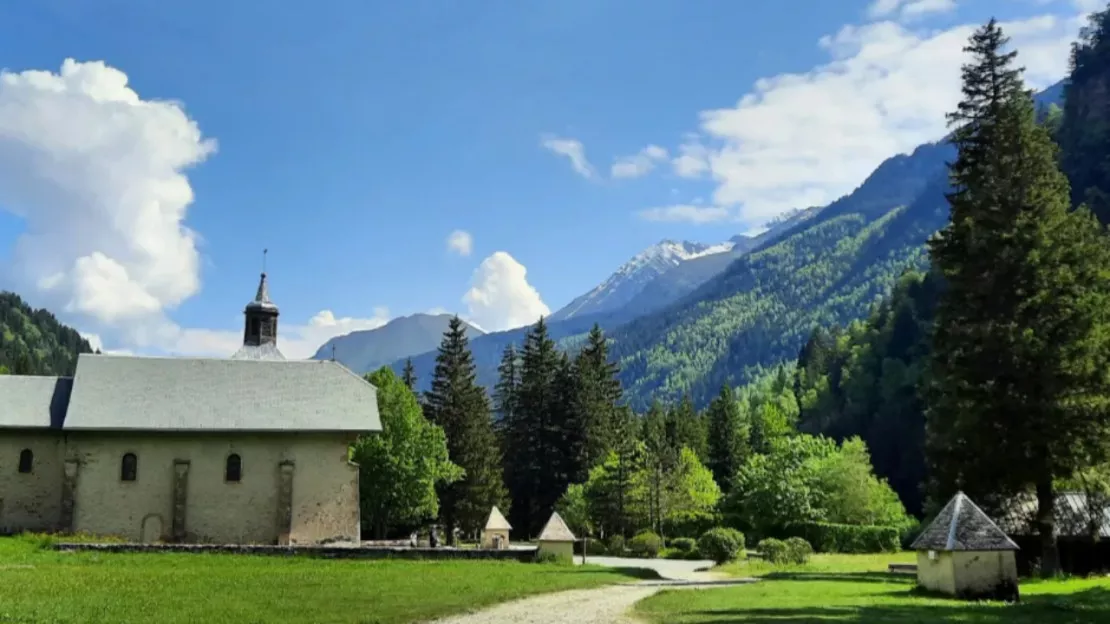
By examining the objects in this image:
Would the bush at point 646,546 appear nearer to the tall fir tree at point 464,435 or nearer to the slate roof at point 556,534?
the tall fir tree at point 464,435

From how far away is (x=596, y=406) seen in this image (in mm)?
68875

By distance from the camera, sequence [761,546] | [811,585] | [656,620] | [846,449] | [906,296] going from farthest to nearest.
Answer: [906,296]
[846,449]
[761,546]
[811,585]
[656,620]

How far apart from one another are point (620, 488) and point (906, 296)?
6737cm

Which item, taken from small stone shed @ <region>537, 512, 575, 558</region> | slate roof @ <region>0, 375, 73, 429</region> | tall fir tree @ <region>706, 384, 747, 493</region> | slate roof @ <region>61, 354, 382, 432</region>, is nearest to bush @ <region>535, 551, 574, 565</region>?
small stone shed @ <region>537, 512, 575, 558</region>

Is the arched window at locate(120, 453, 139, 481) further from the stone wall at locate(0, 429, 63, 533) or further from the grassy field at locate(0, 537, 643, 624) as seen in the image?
the grassy field at locate(0, 537, 643, 624)

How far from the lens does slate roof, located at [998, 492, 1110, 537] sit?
29.9 metres

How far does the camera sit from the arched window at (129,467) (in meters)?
40.9

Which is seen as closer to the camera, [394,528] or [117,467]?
[117,467]

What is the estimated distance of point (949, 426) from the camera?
2994 cm

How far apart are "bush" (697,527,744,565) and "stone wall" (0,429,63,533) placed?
30356 millimetres

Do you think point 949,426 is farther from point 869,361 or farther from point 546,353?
point 869,361

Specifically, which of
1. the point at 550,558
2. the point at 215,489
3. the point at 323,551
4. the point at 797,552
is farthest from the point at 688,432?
the point at 323,551

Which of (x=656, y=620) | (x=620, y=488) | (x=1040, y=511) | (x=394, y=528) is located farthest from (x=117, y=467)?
(x=1040, y=511)

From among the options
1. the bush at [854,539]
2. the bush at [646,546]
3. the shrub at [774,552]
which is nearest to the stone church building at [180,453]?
the bush at [646,546]
